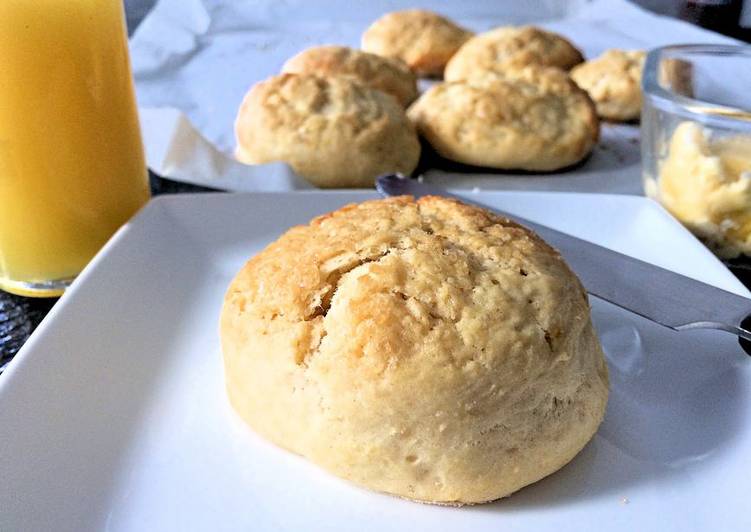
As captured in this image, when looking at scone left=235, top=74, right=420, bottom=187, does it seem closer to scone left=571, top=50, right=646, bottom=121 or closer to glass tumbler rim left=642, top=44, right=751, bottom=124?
glass tumbler rim left=642, top=44, right=751, bottom=124

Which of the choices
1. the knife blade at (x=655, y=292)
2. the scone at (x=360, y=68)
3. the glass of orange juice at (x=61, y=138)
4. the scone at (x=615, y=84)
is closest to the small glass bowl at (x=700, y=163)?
the knife blade at (x=655, y=292)

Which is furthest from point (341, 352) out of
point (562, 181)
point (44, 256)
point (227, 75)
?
point (227, 75)

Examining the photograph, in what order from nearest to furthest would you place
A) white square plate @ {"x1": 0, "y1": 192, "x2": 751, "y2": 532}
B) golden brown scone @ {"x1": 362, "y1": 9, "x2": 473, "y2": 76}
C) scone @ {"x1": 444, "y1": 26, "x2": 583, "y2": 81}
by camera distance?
white square plate @ {"x1": 0, "y1": 192, "x2": 751, "y2": 532}, scone @ {"x1": 444, "y1": 26, "x2": 583, "y2": 81}, golden brown scone @ {"x1": 362, "y1": 9, "x2": 473, "y2": 76}

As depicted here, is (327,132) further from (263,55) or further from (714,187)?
Answer: (263,55)

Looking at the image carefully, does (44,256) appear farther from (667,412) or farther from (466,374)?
(667,412)

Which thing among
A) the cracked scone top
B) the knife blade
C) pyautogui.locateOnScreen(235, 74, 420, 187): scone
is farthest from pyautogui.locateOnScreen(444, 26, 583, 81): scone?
the cracked scone top

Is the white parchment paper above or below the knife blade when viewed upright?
below
